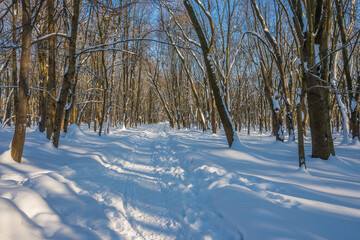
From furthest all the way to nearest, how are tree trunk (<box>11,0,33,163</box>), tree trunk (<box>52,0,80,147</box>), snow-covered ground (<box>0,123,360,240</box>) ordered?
tree trunk (<box>52,0,80,147</box>), tree trunk (<box>11,0,33,163</box>), snow-covered ground (<box>0,123,360,240</box>)

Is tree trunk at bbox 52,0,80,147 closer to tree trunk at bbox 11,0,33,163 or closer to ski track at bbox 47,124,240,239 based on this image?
tree trunk at bbox 11,0,33,163

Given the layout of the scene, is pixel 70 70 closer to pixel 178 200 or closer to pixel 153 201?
pixel 153 201

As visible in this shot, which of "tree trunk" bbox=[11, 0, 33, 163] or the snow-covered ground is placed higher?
"tree trunk" bbox=[11, 0, 33, 163]

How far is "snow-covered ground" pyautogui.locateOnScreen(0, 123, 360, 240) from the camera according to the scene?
7.06 feet

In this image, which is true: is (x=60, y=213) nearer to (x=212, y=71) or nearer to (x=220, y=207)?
(x=220, y=207)

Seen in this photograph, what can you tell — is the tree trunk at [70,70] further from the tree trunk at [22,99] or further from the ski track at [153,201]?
the ski track at [153,201]

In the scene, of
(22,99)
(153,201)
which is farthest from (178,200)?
(22,99)

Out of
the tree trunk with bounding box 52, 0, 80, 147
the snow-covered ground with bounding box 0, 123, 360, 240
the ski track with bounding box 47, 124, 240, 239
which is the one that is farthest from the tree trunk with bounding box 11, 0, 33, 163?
the tree trunk with bounding box 52, 0, 80, 147

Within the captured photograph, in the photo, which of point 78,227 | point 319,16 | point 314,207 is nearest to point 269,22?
point 319,16

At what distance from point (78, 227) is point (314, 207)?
320cm

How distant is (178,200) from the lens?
10.7 ft

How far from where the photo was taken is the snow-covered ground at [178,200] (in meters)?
2.15

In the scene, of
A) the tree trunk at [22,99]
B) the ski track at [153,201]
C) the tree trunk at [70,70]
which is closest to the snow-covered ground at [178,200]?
the ski track at [153,201]

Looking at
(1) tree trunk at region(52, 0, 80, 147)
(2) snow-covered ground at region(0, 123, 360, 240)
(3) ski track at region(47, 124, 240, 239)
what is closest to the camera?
(2) snow-covered ground at region(0, 123, 360, 240)
